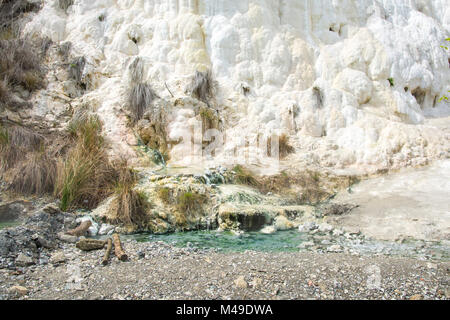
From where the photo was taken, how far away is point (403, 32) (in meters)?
9.42

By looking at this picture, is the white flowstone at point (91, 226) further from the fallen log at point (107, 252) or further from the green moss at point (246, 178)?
the green moss at point (246, 178)

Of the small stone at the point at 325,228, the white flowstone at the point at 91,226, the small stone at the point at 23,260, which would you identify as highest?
the small stone at the point at 23,260

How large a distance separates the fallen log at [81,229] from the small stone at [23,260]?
97 cm

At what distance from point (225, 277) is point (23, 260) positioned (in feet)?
6.53

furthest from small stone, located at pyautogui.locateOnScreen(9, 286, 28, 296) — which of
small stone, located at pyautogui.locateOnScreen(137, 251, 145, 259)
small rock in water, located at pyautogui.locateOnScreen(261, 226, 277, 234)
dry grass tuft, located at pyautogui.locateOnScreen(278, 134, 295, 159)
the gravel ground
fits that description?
dry grass tuft, located at pyautogui.locateOnScreen(278, 134, 295, 159)

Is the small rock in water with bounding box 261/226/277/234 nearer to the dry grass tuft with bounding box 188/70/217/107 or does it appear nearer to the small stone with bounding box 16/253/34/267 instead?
the small stone with bounding box 16/253/34/267

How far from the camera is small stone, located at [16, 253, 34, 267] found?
2910 millimetres

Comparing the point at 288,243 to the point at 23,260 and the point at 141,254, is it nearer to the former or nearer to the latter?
the point at 141,254

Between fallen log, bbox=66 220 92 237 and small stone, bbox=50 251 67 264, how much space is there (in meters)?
0.76

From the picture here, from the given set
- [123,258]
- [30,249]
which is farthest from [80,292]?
[30,249]

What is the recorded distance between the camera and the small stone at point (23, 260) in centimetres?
291

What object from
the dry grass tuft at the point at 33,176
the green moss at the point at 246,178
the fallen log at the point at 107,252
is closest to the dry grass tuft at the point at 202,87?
the green moss at the point at 246,178

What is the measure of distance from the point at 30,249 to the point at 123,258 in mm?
1002

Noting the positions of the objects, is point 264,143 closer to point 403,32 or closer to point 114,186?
point 114,186
